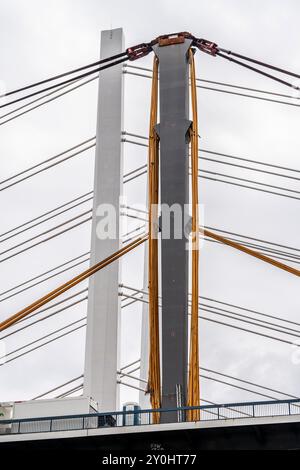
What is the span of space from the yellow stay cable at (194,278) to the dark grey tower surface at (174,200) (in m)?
0.31

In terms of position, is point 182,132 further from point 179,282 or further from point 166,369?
point 166,369

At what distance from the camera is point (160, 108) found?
44938mm

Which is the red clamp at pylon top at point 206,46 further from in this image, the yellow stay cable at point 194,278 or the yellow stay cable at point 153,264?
the yellow stay cable at point 153,264

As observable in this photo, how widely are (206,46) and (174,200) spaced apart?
29.5ft

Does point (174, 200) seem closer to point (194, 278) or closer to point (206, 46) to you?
point (194, 278)

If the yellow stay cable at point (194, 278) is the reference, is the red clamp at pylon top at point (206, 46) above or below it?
above

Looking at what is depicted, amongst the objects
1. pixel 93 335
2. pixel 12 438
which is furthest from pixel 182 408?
pixel 93 335

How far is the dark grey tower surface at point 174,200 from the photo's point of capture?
135 feet

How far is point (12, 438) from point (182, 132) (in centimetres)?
1545

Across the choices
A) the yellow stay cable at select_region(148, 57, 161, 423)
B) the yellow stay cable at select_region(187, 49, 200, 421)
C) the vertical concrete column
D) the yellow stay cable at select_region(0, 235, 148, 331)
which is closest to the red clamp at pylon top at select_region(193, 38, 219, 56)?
the yellow stay cable at select_region(187, 49, 200, 421)

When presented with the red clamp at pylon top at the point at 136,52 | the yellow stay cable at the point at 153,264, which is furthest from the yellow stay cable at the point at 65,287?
the red clamp at pylon top at the point at 136,52

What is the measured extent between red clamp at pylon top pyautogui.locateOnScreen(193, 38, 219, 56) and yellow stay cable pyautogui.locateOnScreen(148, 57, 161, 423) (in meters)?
2.49

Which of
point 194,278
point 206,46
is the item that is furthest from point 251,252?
point 206,46

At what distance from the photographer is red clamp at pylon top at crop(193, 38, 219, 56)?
156 ft
